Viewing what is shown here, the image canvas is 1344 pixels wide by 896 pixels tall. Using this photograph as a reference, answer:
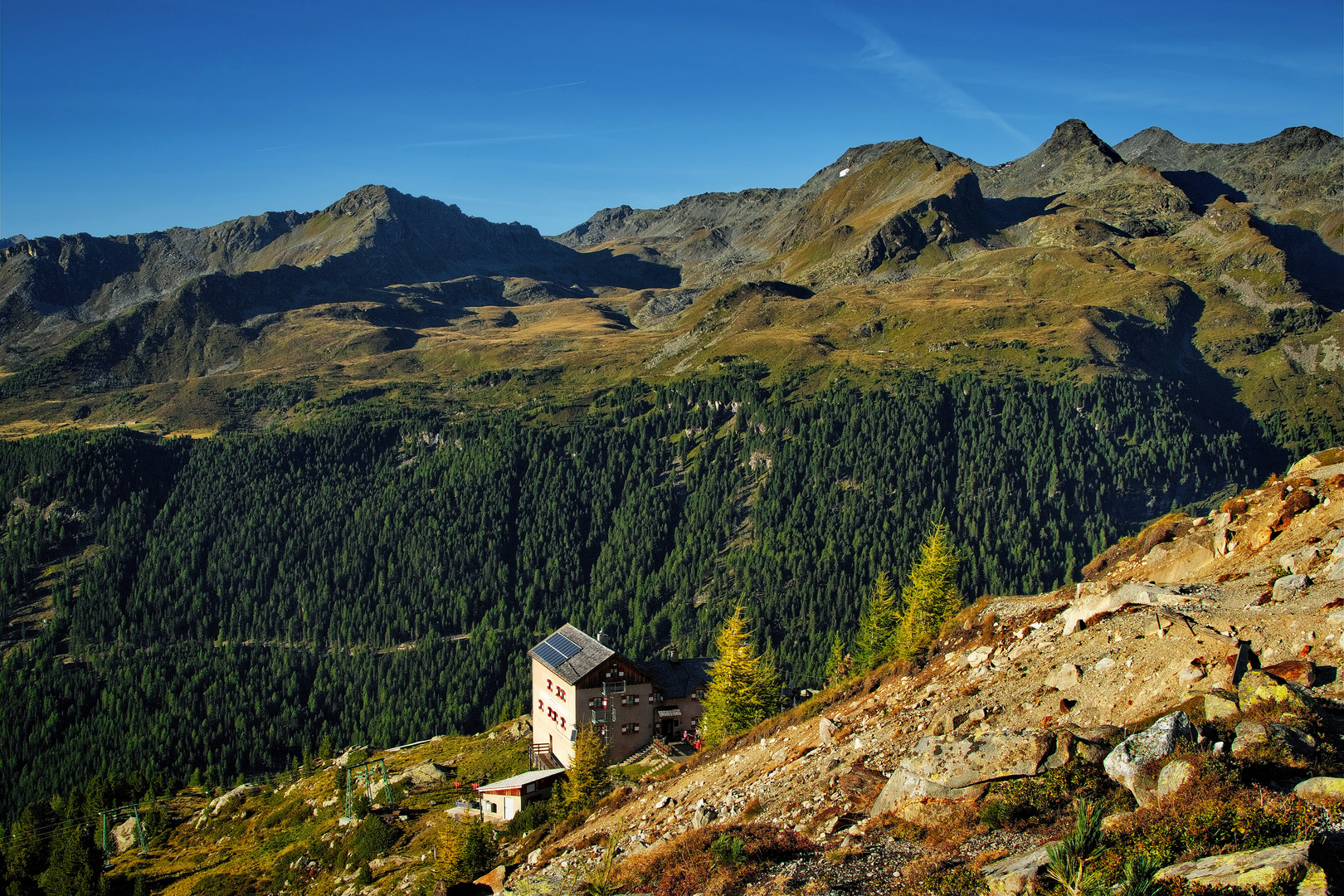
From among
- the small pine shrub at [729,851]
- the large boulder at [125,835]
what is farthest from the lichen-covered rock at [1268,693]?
the large boulder at [125,835]

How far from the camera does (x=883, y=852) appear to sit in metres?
25.7

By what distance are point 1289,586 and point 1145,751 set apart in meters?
13.6

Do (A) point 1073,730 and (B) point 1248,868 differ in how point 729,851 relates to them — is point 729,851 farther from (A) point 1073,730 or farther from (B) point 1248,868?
(B) point 1248,868

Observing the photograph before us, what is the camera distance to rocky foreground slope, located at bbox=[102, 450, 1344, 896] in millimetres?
21016

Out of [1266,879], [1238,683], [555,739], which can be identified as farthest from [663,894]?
[555,739]

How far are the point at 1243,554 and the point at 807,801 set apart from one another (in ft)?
79.1

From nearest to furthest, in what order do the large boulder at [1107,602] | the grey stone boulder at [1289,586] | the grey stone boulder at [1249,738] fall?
1. the grey stone boulder at [1249,738]
2. the grey stone boulder at [1289,586]
3. the large boulder at [1107,602]

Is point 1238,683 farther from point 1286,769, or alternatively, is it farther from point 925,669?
point 925,669

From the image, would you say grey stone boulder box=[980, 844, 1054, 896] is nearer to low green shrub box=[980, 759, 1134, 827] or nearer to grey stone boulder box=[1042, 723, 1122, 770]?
low green shrub box=[980, 759, 1134, 827]

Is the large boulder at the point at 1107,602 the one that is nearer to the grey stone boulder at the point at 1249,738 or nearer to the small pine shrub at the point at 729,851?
the grey stone boulder at the point at 1249,738

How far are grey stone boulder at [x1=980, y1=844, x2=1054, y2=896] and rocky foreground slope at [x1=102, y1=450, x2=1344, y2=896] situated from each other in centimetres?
7

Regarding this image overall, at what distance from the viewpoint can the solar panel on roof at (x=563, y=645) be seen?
8889 centimetres

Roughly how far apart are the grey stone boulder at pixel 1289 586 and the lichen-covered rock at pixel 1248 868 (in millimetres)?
18089

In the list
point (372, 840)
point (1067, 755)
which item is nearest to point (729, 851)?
point (1067, 755)
